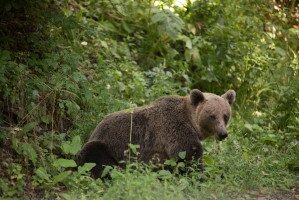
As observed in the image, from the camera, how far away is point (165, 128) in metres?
7.89

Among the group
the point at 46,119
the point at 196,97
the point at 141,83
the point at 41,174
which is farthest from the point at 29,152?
the point at 141,83

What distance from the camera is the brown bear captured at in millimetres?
7762

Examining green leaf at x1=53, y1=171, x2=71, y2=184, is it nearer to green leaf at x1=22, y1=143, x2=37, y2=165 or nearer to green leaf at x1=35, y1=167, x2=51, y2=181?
green leaf at x1=35, y1=167, x2=51, y2=181

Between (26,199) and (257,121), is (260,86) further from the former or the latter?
(26,199)

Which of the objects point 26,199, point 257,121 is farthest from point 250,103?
point 26,199

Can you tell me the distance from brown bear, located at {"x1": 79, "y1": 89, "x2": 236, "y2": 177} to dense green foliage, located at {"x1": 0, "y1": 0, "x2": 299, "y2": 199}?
32cm

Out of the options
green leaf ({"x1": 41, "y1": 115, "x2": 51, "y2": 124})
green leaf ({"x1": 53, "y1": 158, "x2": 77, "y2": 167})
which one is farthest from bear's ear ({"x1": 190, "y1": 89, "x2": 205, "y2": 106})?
green leaf ({"x1": 53, "y1": 158, "x2": 77, "y2": 167})

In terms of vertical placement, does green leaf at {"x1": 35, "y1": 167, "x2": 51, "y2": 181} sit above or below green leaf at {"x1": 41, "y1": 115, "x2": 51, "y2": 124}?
below

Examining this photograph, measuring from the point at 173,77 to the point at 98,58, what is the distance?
153 cm

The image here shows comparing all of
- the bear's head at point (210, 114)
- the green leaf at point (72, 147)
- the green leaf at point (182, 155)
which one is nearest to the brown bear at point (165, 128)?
the bear's head at point (210, 114)

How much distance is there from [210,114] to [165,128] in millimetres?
555

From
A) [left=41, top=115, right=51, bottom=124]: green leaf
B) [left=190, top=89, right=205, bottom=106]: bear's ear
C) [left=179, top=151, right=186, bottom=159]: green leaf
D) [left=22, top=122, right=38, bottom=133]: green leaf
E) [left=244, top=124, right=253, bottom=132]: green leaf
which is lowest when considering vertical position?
[left=244, top=124, right=253, bottom=132]: green leaf

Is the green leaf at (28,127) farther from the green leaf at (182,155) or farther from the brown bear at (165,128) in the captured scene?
the green leaf at (182,155)

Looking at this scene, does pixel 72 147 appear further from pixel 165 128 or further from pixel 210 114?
pixel 210 114
